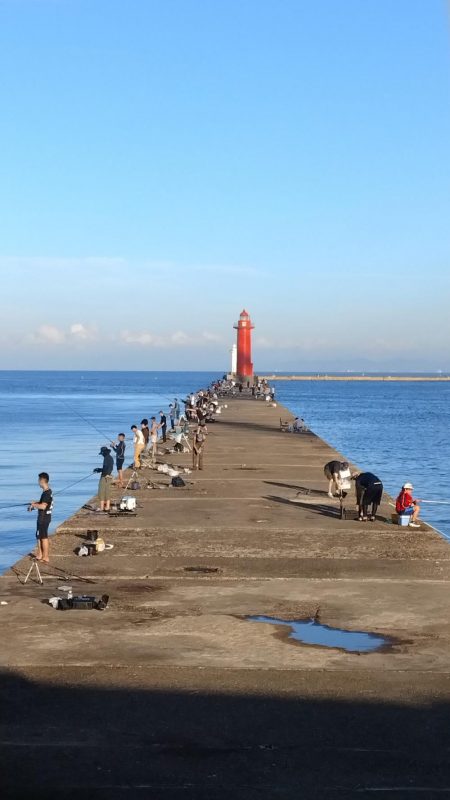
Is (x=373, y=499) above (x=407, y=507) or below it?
above

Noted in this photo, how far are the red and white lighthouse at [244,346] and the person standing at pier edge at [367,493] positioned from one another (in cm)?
8119

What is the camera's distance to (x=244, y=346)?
10200 cm

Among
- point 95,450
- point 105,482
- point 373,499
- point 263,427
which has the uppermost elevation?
point 105,482

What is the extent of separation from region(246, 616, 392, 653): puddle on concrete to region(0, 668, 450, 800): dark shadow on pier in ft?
4.14

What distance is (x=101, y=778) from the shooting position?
7.60m

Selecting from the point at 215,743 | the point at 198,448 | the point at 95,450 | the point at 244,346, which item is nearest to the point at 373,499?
the point at 198,448

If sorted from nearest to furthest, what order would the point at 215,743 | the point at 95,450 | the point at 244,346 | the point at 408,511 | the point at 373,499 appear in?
the point at 215,743, the point at 408,511, the point at 373,499, the point at 95,450, the point at 244,346

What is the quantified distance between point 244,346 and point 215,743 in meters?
94.1

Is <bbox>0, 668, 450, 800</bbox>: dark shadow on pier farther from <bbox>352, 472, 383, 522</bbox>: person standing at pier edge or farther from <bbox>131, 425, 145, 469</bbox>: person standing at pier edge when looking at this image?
<bbox>131, 425, 145, 469</bbox>: person standing at pier edge

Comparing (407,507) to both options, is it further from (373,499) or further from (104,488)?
(104,488)

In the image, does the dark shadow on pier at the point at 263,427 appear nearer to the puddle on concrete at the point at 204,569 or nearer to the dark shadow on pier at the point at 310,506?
the dark shadow on pier at the point at 310,506

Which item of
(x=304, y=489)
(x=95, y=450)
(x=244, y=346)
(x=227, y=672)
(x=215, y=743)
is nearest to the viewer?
(x=215, y=743)

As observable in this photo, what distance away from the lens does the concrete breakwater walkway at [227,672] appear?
773 centimetres

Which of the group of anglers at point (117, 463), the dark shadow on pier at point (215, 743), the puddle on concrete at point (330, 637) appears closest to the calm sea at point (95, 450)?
the group of anglers at point (117, 463)
